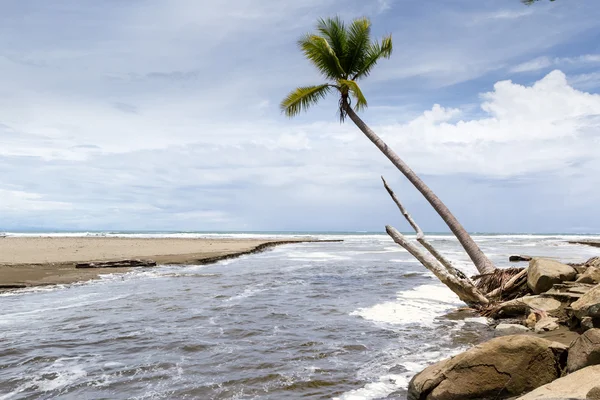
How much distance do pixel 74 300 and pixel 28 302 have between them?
4.23 feet

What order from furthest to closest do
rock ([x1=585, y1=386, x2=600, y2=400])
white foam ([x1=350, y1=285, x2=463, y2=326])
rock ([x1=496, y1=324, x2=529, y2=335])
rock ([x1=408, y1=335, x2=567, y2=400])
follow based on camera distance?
white foam ([x1=350, y1=285, x2=463, y2=326]) < rock ([x1=496, y1=324, x2=529, y2=335]) < rock ([x1=408, y1=335, x2=567, y2=400]) < rock ([x1=585, y1=386, x2=600, y2=400])

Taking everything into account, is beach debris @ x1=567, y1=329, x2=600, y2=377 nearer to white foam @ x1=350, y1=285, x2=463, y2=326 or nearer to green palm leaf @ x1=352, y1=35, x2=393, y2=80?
white foam @ x1=350, y1=285, x2=463, y2=326

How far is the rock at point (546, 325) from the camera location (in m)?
8.27

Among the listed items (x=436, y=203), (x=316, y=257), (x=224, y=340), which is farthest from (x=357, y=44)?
(x=316, y=257)

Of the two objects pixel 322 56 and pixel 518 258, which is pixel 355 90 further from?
pixel 518 258

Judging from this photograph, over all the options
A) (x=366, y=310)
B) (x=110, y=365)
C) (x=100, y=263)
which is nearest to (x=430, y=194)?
(x=366, y=310)

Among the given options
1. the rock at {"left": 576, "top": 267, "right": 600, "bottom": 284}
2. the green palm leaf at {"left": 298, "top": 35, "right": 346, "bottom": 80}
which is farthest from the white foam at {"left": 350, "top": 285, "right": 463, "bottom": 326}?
the green palm leaf at {"left": 298, "top": 35, "right": 346, "bottom": 80}

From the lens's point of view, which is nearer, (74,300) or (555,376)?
(555,376)

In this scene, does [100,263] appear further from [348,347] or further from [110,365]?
[348,347]

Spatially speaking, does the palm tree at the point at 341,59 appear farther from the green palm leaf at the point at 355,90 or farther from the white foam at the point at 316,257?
the white foam at the point at 316,257

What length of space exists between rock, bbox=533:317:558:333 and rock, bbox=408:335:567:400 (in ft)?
9.89

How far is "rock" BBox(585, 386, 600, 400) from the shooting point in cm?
374

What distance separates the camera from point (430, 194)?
15.5 meters

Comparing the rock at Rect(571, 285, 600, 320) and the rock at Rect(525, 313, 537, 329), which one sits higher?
the rock at Rect(571, 285, 600, 320)
